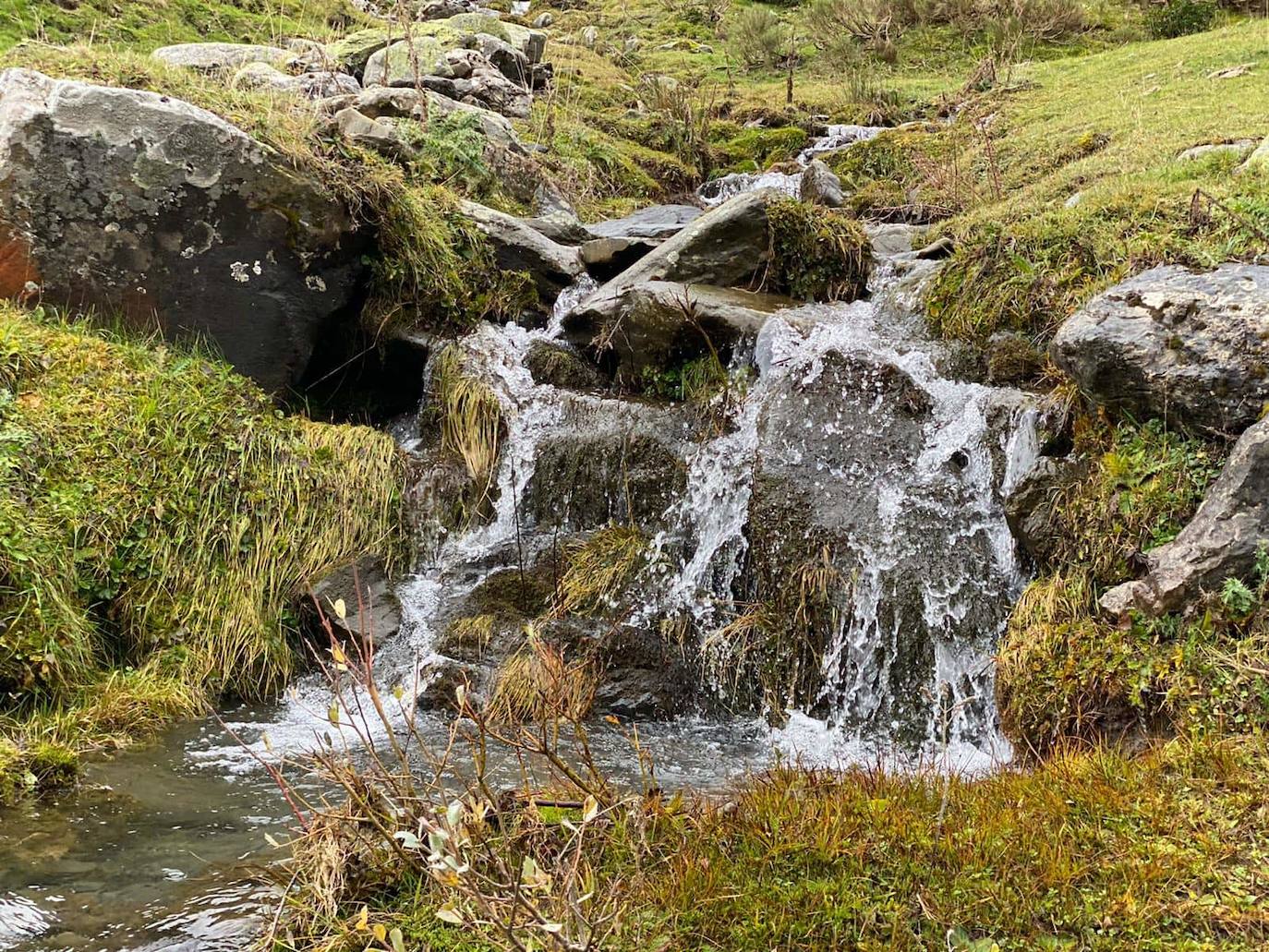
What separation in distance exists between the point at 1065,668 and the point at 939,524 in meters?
1.42

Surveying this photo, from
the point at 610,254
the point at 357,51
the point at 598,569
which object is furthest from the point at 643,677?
the point at 357,51

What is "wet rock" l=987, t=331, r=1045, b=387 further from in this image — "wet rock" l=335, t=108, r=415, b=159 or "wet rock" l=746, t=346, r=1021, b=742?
"wet rock" l=335, t=108, r=415, b=159

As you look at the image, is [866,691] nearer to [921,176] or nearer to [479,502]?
[479,502]

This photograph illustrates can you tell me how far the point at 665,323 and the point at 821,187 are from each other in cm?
548

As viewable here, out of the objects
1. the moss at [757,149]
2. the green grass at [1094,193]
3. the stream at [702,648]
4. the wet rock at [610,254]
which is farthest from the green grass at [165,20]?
the green grass at [1094,193]

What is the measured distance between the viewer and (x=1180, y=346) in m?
4.96

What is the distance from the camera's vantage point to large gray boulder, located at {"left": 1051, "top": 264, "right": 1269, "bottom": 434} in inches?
187

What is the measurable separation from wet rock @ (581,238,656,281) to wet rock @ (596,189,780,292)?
0.91 meters

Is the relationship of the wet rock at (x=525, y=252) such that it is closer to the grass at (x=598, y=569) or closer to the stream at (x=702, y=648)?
the stream at (x=702, y=648)

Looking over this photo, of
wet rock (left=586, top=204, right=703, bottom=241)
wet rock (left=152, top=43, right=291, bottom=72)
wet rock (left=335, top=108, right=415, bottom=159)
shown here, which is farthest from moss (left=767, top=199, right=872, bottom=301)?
wet rock (left=152, top=43, right=291, bottom=72)

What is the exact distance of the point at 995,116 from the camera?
13711 millimetres

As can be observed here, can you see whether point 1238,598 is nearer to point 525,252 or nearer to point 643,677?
point 643,677

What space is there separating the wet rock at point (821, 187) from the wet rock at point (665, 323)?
14.7 ft

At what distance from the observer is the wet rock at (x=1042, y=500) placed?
529cm
